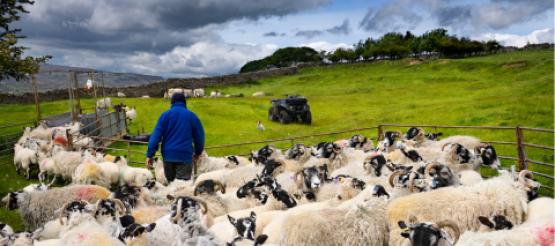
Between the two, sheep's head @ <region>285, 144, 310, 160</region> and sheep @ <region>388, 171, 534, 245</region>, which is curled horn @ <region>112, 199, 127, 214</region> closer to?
sheep @ <region>388, 171, 534, 245</region>

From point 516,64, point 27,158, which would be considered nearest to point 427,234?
point 27,158

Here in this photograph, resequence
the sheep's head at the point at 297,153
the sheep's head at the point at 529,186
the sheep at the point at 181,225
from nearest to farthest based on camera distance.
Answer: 1. the sheep at the point at 181,225
2. the sheep's head at the point at 529,186
3. the sheep's head at the point at 297,153

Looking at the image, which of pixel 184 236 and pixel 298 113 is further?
pixel 298 113

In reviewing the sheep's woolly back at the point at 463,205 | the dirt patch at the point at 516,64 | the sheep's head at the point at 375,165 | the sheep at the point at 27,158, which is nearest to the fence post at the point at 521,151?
the sheep's head at the point at 375,165

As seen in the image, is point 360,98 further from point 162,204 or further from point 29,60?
point 162,204

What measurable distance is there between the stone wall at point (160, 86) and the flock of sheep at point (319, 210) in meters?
20.5

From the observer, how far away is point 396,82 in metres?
49.0

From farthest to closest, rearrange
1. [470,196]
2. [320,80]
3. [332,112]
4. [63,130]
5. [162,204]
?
[320,80]
[332,112]
[63,130]
[162,204]
[470,196]

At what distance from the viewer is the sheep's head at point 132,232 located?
4754 millimetres

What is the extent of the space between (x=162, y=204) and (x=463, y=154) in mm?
5504

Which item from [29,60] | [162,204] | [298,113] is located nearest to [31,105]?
[29,60]

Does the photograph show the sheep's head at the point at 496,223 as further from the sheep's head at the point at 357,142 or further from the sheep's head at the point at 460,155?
the sheep's head at the point at 357,142

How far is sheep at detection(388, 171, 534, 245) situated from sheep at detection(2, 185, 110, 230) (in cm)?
509

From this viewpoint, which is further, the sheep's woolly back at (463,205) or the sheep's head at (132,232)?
the sheep's woolly back at (463,205)
